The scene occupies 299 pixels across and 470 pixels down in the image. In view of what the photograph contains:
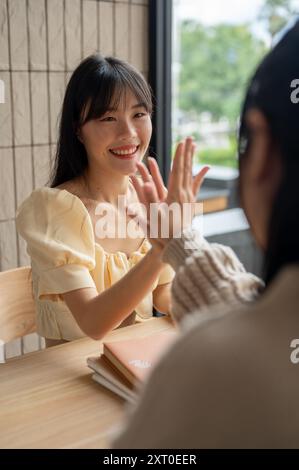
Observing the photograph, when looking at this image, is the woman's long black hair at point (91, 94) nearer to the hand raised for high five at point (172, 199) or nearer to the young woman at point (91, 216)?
the young woman at point (91, 216)

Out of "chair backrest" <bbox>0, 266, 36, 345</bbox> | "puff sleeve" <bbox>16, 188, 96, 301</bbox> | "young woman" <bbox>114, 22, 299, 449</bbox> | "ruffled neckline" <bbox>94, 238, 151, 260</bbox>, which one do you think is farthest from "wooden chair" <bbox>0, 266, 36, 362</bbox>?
"young woman" <bbox>114, 22, 299, 449</bbox>

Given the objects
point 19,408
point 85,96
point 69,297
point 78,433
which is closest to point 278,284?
point 78,433

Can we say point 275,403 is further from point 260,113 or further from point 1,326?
point 1,326

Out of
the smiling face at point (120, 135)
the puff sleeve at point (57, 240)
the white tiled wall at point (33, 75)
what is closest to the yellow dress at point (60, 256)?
the puff sleeve at point (57, 240)

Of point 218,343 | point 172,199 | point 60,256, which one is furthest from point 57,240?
point 218,343

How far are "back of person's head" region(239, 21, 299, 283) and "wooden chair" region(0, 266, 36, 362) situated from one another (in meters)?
1.08

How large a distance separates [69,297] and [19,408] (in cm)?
35

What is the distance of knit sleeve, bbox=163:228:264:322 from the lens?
788 mm

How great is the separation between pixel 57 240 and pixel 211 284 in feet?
2.09

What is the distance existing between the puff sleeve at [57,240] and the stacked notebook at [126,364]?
209 mm

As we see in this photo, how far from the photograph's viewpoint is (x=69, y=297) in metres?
1.34

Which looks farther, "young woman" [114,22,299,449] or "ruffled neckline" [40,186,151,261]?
"ruffled neckline" [40,186,151,261]

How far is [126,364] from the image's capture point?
110 centimetres

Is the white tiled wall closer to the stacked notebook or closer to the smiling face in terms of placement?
the smiling face
